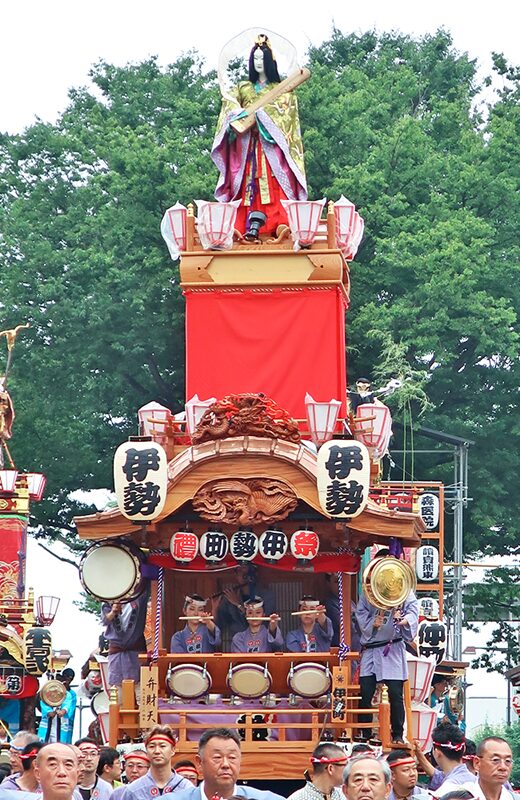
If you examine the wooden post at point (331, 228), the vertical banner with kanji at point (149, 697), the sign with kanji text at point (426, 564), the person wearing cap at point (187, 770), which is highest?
the wooden post at point (331, 228)

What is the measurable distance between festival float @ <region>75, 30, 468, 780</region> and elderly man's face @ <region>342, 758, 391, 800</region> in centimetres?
762

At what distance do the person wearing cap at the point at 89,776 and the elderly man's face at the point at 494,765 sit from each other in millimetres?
2439

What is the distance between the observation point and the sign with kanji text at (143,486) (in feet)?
52.2

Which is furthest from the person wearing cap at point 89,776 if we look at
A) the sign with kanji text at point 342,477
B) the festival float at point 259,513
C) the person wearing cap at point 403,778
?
the sign with kanji text at point 342,477

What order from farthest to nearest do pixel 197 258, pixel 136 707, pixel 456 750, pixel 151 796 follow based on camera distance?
pixel 197 258 → pixel 136 707 → pixel 456 750 → pixel 151 796

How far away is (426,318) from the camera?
28.2 metres

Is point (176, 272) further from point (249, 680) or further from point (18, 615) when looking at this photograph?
point (249, 680)

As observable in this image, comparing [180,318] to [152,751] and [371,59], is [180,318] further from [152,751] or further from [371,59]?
[152,751]

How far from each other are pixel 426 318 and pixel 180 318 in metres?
3.80

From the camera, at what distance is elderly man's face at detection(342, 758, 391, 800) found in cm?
759

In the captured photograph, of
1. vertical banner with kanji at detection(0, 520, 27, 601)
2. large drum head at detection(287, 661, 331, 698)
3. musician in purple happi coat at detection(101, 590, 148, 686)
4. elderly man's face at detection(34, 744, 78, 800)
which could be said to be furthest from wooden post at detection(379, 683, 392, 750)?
vertical banner with kanji at detection(0, 520, 27, 601)

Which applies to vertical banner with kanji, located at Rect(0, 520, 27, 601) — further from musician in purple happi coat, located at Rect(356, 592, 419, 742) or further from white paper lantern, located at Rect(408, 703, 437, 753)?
musician in purple happi coat, located at Rect(356, 592, 419, 742)

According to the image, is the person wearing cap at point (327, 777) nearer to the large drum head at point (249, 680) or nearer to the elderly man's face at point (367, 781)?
the elderly man's face at point (367, 781)

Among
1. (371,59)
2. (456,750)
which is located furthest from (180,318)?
(456,750)
